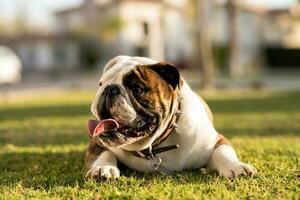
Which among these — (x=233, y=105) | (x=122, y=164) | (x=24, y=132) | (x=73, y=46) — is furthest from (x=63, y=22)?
(x=122, y=164)

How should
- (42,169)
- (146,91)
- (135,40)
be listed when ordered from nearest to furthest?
(146,91) → (42,169) → (135,40)

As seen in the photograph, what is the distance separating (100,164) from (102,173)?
0.83 feet

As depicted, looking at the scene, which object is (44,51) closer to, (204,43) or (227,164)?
(204,43)

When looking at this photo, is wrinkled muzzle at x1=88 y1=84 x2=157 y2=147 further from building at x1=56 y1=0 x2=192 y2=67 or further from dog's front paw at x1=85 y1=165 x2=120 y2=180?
building at x1=56 y1=0 x2=192 y2=67

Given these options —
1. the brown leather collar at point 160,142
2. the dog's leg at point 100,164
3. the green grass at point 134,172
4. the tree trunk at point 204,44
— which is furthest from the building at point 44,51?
the brown leather collar at point 160,142

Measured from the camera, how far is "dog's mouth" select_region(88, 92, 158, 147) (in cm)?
409

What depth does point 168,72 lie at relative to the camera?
14.1 ft

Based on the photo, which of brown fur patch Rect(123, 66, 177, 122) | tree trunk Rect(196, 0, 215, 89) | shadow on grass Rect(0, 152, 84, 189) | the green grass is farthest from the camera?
tree trunk Rect(196, 0, 215, 89)

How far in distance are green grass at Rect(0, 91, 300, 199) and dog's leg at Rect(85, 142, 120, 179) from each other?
8 cm

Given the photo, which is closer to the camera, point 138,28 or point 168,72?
point 168,72

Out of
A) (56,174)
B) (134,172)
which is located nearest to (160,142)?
(134,172)

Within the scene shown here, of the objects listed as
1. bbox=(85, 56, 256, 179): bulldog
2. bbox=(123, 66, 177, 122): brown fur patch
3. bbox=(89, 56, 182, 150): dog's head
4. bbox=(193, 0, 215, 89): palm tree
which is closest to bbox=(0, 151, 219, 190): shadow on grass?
bbox=(85, 56, 256, 179): bulldog

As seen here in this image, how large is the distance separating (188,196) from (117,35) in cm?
4543

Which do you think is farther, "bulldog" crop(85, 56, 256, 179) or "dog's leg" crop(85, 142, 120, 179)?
"dog's leg" crop(85, 142, 120, 179)
